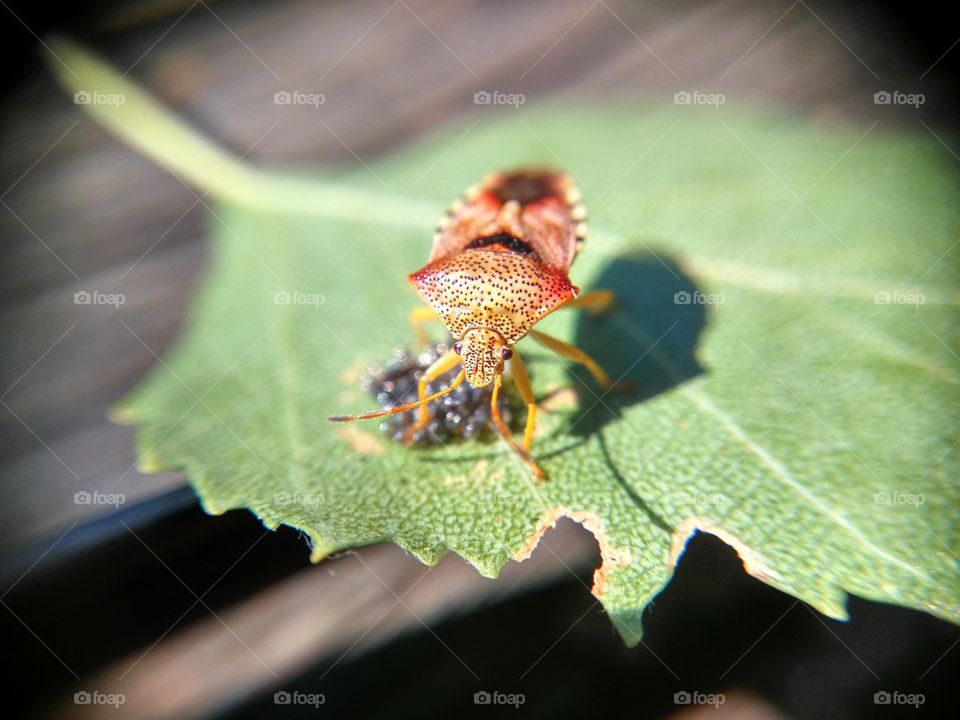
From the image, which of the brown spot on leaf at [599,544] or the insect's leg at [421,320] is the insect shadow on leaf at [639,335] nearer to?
the brown spot on leaf at [599,544]

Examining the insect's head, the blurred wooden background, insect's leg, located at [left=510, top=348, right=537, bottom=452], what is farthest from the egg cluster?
the blurred wooden background

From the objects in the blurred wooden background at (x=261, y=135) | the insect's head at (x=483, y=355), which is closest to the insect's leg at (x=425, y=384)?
the insect's head at (x=483, y=355)

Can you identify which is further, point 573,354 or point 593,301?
point 593,301

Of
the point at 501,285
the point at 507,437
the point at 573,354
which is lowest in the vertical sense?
the point at 507,437

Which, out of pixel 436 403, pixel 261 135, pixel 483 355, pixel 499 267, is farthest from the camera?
pixel 261 135

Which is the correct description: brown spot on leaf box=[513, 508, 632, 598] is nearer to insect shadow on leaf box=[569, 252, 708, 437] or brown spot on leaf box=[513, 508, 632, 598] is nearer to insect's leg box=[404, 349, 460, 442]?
insect shadow on leaf box=[569, 252, 708, 437]

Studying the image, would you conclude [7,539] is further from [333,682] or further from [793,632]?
[793,632]

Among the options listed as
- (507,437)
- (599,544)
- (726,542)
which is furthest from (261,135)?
(726,542)

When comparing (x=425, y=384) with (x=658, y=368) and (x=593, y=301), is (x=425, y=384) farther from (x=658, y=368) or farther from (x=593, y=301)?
(x=658, y=368)
